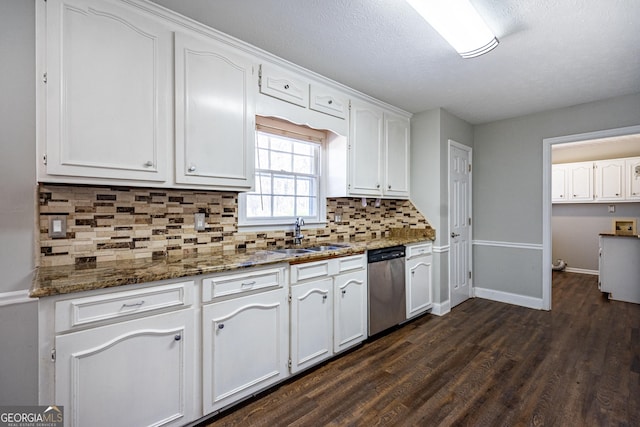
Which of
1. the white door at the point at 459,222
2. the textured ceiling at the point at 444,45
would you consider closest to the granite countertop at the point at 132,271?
the textured ceiling at the point at 444,45

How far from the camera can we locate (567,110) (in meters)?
Result: 3.59

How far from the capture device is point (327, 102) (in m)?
2.84

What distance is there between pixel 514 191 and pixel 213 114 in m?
3.86

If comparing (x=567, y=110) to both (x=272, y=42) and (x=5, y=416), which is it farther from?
(x=5, y=416)

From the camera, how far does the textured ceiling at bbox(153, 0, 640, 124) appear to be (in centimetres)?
183

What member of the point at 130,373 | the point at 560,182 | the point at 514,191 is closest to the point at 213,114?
the point at 130,373

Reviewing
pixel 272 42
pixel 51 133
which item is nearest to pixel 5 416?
pixel 51 133

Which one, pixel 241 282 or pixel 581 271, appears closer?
pixel 241 282

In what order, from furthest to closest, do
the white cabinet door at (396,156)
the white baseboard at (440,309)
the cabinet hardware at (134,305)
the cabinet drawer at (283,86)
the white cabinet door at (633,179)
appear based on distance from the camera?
the white cabinet door at (633,179) → the white baseboard at (440,309) → the white cabinet door at (396,156) → the cabinet drawer at (283,86) → the cabinet hardware at (134,305)

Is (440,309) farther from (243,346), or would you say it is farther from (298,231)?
(243,346)

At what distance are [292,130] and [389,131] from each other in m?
1.25

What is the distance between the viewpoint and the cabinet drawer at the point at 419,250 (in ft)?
10.7

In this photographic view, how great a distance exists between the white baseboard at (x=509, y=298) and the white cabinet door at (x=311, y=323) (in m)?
2.86

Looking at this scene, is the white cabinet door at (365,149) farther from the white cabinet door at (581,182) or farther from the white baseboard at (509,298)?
the white cabinet door at (581,182)
